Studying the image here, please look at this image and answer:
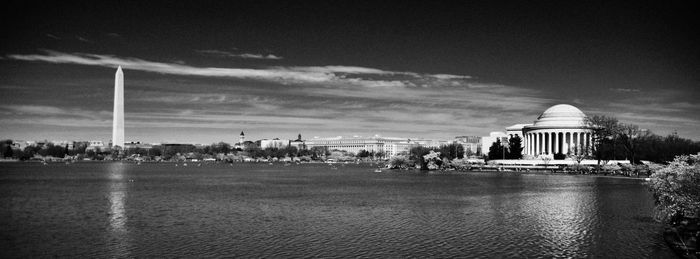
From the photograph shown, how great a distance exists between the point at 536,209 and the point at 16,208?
38.2m

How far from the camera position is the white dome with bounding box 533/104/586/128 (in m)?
136

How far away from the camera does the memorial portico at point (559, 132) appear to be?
5285 inches

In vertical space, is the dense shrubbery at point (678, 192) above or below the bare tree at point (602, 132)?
below

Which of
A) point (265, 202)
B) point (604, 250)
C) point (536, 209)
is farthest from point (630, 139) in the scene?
point (604, 250)

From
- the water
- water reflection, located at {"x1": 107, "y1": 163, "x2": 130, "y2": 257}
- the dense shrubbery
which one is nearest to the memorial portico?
the water

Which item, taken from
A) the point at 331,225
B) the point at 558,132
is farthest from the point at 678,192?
the point at 558,132

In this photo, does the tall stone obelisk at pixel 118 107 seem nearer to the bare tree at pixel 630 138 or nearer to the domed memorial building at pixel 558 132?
the domed memorial building at pixel 558 132

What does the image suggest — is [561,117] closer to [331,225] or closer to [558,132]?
[558,132]

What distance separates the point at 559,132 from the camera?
13588 centimetres

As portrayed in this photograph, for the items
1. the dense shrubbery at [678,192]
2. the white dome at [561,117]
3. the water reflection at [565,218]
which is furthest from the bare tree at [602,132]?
the dense shrubbery at [678,192]

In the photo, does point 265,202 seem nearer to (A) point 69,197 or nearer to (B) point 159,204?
(B) point 159,204

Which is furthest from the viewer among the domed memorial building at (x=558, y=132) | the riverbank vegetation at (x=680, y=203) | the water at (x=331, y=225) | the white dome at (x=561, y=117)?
the white dome at (x=561, y=117)

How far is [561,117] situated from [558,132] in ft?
14.8

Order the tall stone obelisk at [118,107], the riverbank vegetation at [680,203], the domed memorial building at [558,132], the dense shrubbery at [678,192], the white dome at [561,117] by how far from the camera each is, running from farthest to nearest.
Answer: the tall stone obelisk at [118,107]
the white dome at [561,117]
the domed memorial building at [558,132]
the dense shrubbery at [678,192]
the riverbank vegetation at [680,203]
